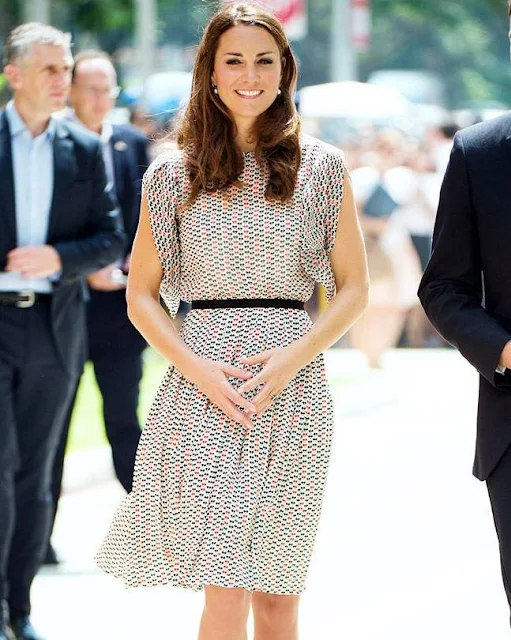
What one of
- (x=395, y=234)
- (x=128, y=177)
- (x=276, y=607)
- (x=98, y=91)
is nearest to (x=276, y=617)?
(x=276, y=607)

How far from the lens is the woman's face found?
479 centimetres

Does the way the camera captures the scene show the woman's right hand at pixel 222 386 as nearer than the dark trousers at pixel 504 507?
No

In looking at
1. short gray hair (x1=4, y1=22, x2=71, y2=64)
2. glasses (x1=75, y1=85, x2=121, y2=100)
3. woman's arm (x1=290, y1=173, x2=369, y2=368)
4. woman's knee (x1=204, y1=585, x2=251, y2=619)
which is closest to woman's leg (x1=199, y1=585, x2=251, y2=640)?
woman's knee (x1=204, y1=585, x2=251, y2=619)

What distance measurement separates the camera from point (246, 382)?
15.5ft

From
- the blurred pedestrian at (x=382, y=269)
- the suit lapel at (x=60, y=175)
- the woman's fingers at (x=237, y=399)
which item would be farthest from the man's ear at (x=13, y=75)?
the blurred pedestrian at (x=382, y=269)

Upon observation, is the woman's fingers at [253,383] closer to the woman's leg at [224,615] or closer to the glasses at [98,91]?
the woman's leg at [224,615]

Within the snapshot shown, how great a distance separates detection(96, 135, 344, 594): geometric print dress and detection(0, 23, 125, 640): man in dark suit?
135 centimetres

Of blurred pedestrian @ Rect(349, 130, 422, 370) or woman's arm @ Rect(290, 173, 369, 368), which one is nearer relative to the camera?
woman's arm @ Rect(290, 173, 369, 368)

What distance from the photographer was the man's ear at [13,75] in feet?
20.8

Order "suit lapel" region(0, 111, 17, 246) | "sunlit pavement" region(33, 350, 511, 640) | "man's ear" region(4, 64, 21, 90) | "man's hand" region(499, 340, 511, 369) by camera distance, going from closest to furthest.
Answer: "man's hand" region(499, 340, 511, 369)
"suit lapel" region(0, 111, 17, 246)
"man's ear" region(4, 64, 21, 90)
"sunlit pavement" region(33, 350, 511, 640)

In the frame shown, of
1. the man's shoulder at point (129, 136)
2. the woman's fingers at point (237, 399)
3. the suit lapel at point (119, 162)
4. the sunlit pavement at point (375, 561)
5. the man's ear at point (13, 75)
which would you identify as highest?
the man's ear at point (13, 75)

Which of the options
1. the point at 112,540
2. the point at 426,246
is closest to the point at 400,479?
the point at 112,540

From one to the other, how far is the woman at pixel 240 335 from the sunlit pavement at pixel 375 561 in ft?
5.76

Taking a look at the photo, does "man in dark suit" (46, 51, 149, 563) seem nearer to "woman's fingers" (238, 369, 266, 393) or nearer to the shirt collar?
the shirt collar
